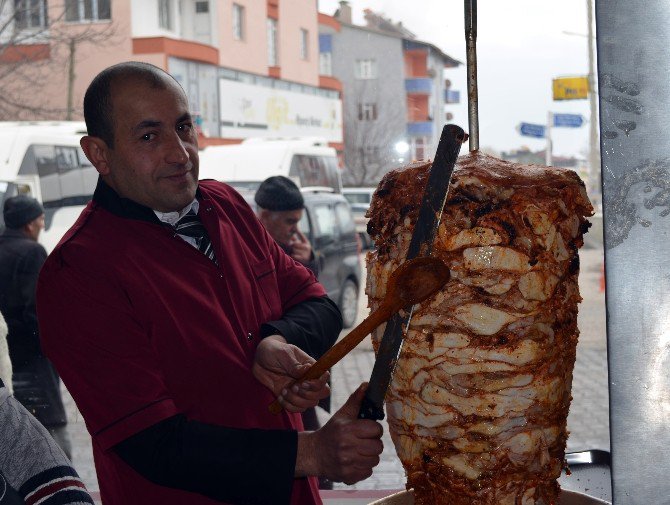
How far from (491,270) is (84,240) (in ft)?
2.73

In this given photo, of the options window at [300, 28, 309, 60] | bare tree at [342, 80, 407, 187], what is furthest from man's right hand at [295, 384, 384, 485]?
bare tree at [342, 80, 407, 187]

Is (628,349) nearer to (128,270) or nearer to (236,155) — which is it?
(128,270)

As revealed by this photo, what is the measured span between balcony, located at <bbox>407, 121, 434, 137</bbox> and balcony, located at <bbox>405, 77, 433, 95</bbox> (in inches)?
88.0

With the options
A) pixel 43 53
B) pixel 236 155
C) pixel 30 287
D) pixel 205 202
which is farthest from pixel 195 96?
pixel 205 202

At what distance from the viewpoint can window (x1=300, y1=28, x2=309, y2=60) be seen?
2423 cm

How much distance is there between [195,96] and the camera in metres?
20.1

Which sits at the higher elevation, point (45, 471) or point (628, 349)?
point (628, 349)

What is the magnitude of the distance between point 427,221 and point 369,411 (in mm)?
317

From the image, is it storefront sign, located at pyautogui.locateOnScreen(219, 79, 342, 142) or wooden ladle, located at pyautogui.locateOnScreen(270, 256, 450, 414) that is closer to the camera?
wooden ladle, located at pyautogui.locateOnScreen(270, 256, 450, 414)

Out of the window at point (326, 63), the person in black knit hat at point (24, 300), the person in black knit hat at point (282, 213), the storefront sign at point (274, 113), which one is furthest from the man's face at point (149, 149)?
the window at point (326, 63)

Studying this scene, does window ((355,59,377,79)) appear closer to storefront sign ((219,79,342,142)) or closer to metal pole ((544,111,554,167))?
storefront sign ((219,79,342,142))

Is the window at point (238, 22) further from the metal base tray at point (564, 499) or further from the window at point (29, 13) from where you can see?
the metal base tray at point (564, 499)

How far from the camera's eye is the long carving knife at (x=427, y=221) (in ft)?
4.03

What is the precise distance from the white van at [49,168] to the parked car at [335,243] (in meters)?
2.27
